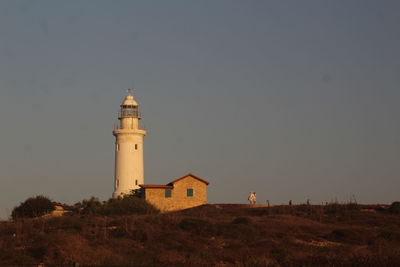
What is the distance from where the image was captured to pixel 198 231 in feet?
109

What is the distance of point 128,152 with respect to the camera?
2307 inches

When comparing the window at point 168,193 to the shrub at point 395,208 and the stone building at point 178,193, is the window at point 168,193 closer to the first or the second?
the stone building at point 178,193

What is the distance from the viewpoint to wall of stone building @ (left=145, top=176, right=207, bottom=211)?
2069 inches

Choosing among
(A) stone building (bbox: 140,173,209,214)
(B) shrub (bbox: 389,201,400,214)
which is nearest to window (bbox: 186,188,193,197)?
(A) stone building (bbox: 140,173,209,214)

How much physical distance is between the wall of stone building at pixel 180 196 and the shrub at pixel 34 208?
832 cm

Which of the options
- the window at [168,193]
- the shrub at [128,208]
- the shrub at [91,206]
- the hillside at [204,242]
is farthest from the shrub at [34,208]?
the hillside at [204,242]

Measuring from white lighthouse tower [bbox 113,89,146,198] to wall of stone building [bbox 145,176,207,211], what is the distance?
5.40m

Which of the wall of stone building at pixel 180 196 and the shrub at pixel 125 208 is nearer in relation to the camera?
the shrub at pixel 125 208

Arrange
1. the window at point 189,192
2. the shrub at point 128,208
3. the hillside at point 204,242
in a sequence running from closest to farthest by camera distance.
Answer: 1. the hillside at point 204,242
2. the shrub at point 128,208
3. the window at point 189,192

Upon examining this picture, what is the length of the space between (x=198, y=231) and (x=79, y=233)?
6219 mm

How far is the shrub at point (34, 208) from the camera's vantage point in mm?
50688

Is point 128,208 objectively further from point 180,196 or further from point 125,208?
point 180,196

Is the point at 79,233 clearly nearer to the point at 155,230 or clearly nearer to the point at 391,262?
the point at 155,230

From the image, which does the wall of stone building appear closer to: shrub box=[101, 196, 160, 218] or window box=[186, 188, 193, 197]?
window box=[186, 188, 193, 197]
